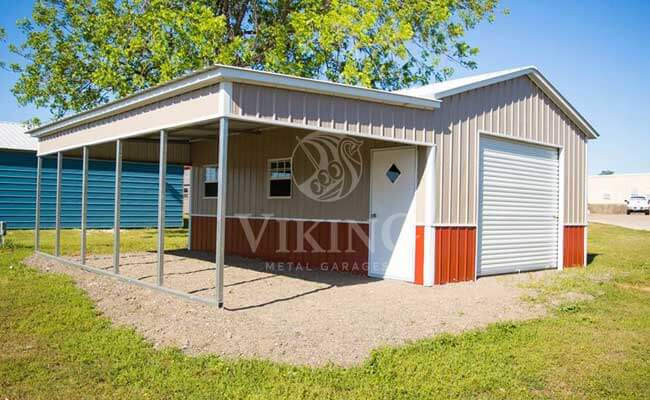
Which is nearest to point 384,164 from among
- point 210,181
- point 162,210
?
point 162,210

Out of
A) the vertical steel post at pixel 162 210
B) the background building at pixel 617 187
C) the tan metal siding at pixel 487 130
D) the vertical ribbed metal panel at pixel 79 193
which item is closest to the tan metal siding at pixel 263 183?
the tan metal siding at pixel 487 130

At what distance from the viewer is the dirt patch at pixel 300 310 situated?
5625 mm

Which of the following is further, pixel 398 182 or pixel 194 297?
pixel 398 182

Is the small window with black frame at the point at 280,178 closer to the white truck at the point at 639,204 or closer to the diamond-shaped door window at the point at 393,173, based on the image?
the diamond-shaped door window at the point at 393,173

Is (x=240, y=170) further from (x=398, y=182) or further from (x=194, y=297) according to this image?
(x=194, y=297)

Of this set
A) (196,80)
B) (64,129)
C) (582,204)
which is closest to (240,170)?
(64,129)

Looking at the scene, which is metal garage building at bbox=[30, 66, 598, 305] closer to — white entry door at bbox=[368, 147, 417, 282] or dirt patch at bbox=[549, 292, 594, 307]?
white entry door at bbox=[368, 147, 417, 282]

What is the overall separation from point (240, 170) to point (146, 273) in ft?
13.3

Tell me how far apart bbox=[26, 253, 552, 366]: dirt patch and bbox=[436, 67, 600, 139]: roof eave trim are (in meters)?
3.31

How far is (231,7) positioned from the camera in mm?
19516

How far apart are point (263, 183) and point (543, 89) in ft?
20.2

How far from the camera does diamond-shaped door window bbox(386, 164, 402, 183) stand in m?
9.92

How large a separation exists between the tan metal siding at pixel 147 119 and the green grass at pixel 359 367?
2.71 m

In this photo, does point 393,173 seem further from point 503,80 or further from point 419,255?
point 503,80
